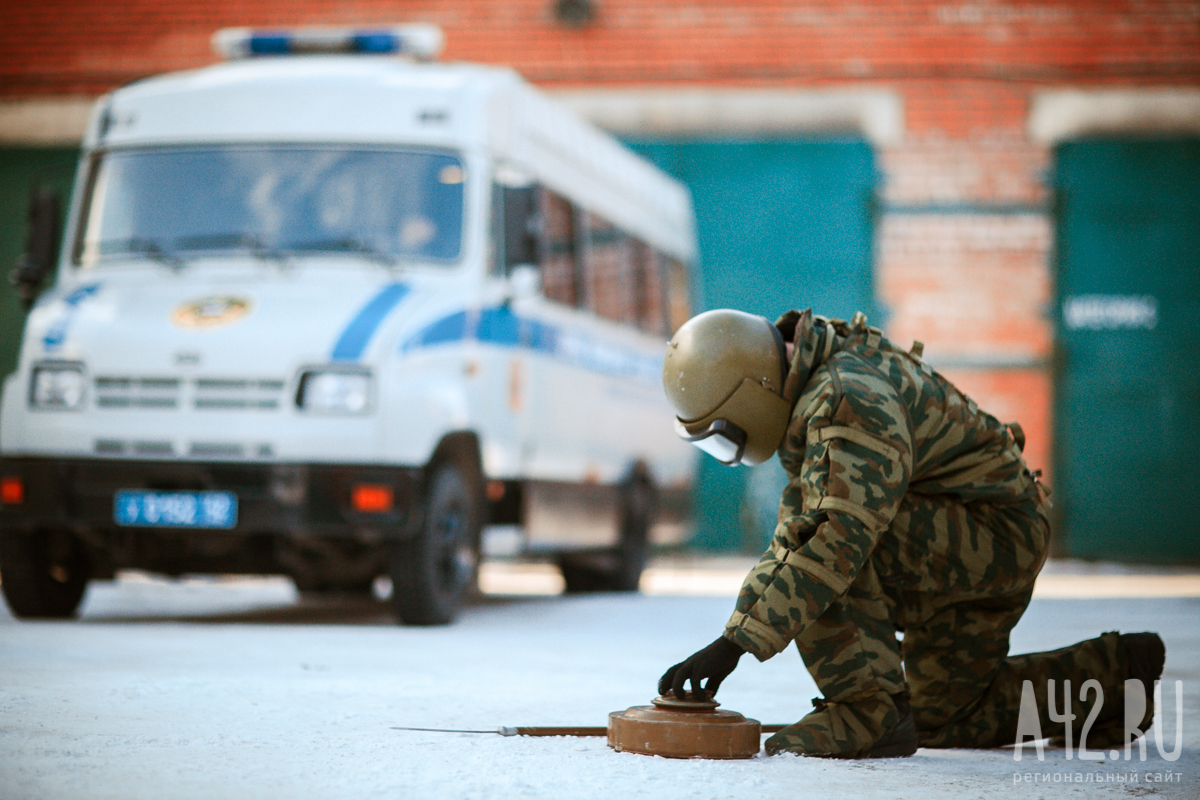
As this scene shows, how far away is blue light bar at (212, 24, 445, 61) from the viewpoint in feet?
30.6

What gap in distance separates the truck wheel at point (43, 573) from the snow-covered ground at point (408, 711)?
0.83 feet

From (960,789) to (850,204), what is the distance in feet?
38.8

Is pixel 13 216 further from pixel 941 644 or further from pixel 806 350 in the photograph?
pixel 941 644

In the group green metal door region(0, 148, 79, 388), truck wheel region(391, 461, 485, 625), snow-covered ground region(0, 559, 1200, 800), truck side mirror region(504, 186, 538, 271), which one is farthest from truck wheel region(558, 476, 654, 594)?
green metal door region(0, 148, 79, 388)

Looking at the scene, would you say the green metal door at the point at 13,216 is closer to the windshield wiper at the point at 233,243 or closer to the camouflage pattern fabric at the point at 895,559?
the windshield wiper at the point at 233,243

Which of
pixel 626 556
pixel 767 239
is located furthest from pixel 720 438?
pixel 767 239

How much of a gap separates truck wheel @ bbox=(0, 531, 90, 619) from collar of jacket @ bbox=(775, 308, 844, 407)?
4869 millimetres

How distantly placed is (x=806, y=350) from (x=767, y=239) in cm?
1112

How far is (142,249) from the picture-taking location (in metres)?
8.29

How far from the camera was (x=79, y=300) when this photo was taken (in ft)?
26.3

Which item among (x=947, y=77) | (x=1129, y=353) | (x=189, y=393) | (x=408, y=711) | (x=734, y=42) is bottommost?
(x=408, y=711)

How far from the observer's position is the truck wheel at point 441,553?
779 cm

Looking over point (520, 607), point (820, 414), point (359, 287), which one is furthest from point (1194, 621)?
point (820, 414)
